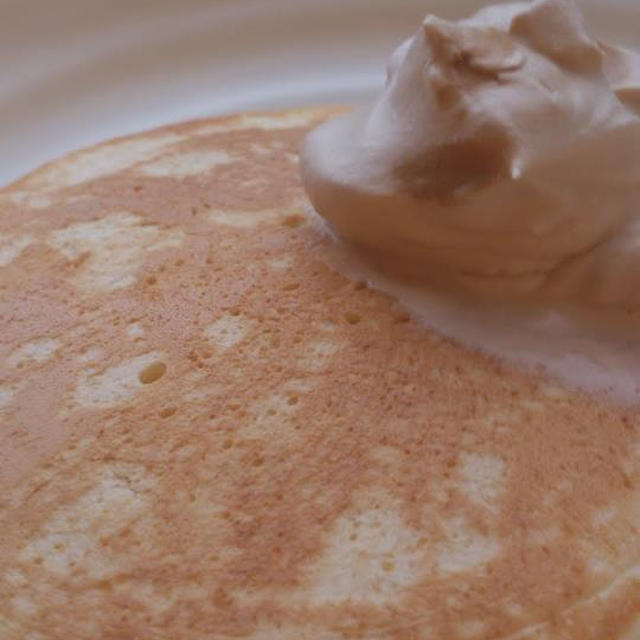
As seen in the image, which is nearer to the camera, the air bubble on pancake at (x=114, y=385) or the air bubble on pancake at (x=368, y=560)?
the air bubble on pancake at (x=368, y=560)

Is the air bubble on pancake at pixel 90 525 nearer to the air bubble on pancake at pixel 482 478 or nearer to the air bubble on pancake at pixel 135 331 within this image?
the air bubble on pancake at pixel 135 331

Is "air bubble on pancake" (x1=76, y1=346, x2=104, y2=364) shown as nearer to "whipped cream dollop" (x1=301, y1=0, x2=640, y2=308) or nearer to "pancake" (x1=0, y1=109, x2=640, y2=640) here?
"pancake" (x1=0, y1=109, x2=640, y2=640)

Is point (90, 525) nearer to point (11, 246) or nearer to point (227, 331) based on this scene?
point (227, 331)

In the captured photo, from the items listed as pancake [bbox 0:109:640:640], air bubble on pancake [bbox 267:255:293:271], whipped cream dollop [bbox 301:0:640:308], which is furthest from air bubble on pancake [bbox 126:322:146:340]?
whipped cream dollop [bbox 301:0:640:308]

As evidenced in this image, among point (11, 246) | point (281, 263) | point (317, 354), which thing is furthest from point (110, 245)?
point (317, 354)

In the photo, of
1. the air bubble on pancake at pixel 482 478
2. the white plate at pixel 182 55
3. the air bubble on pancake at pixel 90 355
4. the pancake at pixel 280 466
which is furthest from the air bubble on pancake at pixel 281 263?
the white plate at pixel 182 55

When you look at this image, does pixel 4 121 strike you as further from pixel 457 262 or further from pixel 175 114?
pixel 457 262
